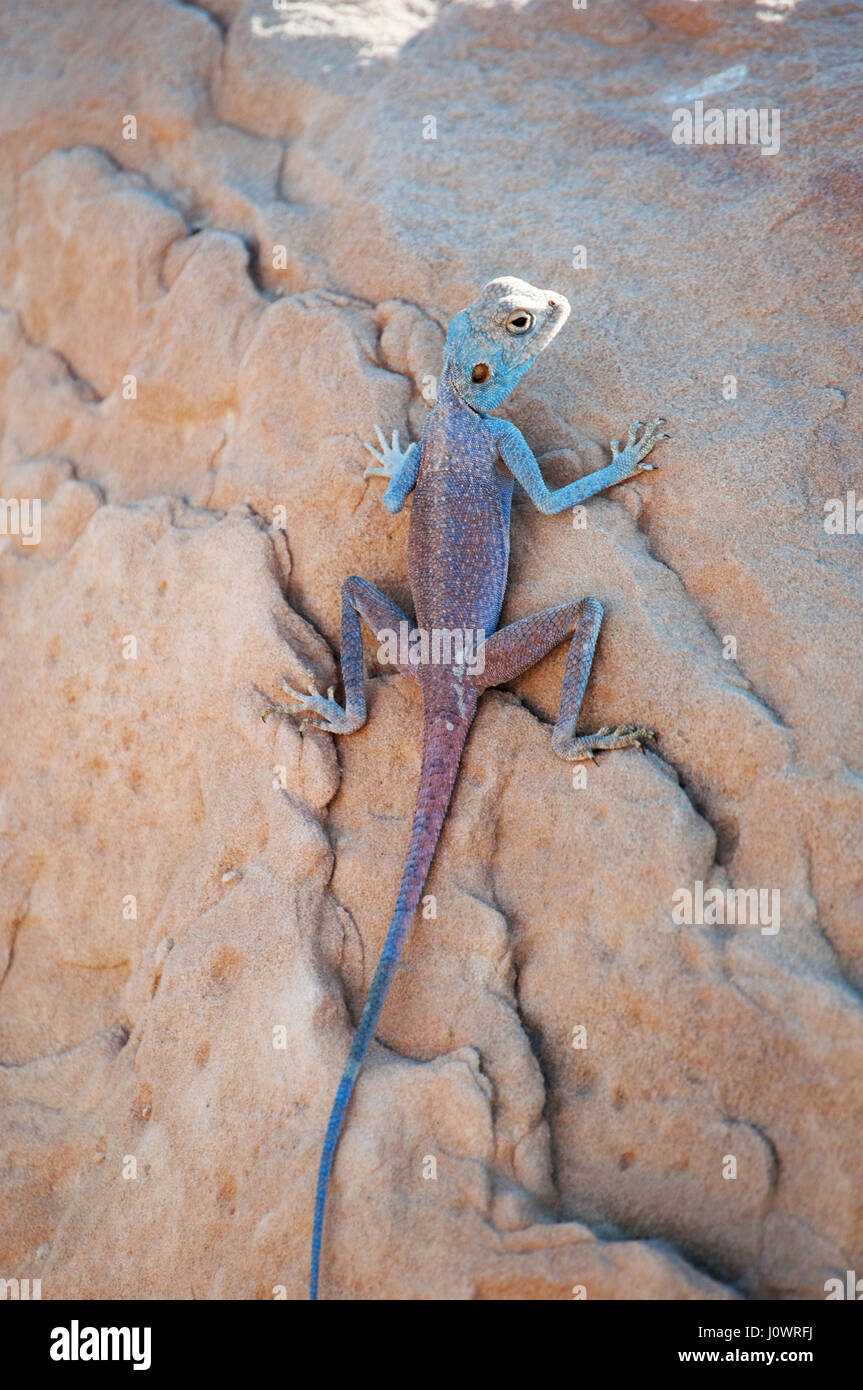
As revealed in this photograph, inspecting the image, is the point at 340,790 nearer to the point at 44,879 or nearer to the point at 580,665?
the point at 580,665

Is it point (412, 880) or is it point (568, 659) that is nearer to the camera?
point (412, 880)

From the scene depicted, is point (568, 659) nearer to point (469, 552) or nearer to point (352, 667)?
point (469, 552)

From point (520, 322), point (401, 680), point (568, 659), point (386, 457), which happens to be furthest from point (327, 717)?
point (520, 322)

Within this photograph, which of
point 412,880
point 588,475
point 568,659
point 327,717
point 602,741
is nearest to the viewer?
point 412,880

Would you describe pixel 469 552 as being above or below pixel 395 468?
below

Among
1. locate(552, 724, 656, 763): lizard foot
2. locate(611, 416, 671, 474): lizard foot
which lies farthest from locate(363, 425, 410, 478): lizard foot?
locate(552, 724, 656, 763): lizard foot
